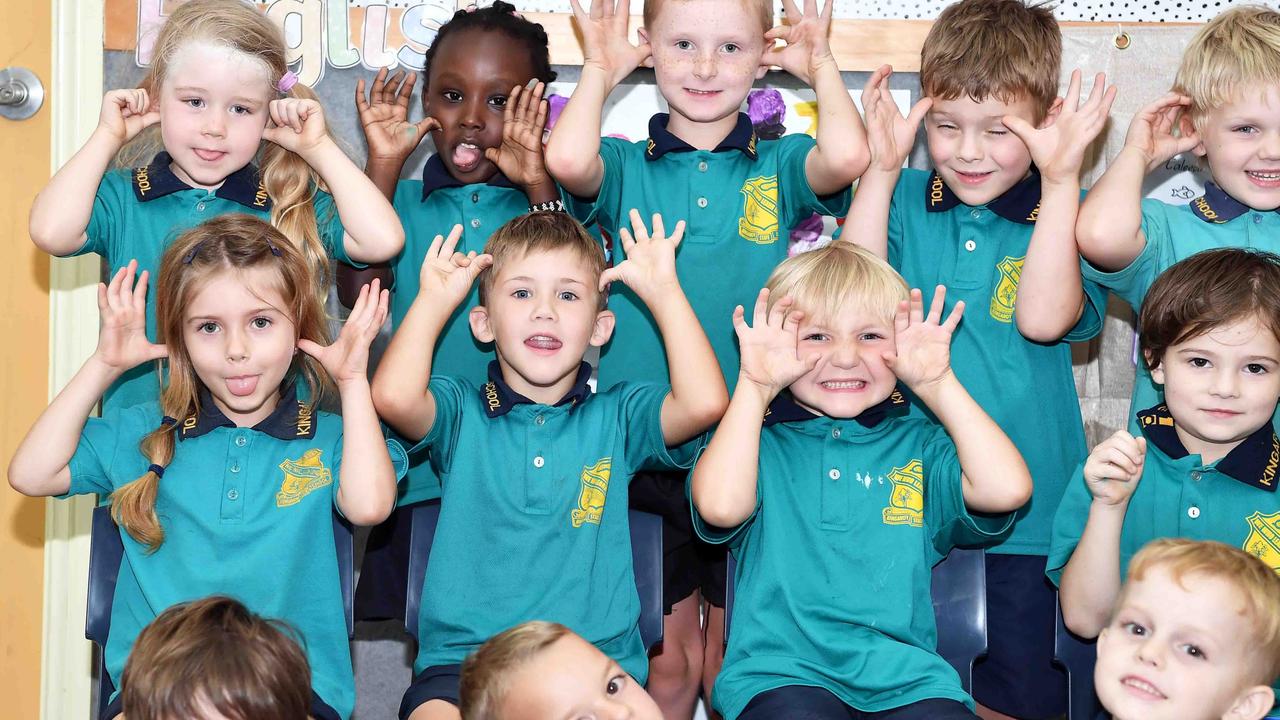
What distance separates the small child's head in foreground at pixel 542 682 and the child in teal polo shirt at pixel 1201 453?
908 millimetres

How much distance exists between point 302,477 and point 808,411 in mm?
1019

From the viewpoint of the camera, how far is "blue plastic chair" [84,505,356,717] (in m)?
2.43

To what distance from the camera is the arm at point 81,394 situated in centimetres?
242

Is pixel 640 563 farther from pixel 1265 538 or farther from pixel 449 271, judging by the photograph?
pixel 1265 538

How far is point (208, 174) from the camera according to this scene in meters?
2.81

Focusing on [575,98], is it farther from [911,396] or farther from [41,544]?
[41,544]

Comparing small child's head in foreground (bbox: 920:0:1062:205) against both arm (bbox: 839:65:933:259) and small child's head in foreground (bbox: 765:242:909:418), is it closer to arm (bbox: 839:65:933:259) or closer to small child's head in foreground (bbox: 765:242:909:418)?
arm (bbox: 839:65:933:259)

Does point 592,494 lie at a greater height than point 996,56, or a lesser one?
lesser

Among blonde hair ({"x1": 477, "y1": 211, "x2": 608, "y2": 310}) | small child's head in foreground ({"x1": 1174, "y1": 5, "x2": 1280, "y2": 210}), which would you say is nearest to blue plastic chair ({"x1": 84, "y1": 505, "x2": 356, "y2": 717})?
blonde hair ({"x1": 477, "y1": 211, "x2": 608, "y2": 310})

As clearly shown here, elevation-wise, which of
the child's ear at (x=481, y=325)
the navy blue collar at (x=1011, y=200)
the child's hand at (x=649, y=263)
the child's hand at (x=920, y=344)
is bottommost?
the child's ear at (x=481, y=325)

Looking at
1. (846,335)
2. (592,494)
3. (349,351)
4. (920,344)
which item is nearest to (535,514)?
(592,494)

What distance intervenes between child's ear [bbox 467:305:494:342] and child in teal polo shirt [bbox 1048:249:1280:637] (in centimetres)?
122

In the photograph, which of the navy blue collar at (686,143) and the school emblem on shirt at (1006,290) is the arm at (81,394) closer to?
the navy blue collar at (686,143)

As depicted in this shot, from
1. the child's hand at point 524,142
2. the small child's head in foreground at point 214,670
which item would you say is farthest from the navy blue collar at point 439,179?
the small child's head in foreground at point 214,670
